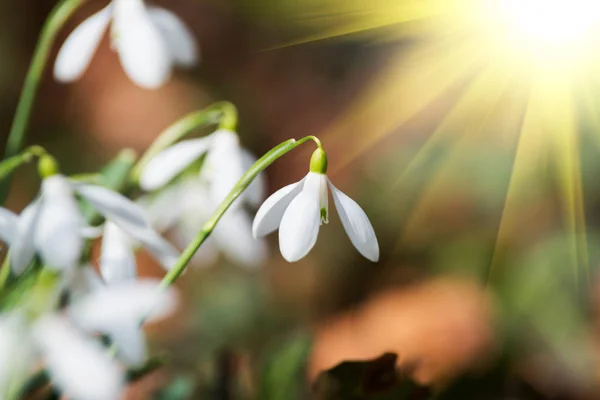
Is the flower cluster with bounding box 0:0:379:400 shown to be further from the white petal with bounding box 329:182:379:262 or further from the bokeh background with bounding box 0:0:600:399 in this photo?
the bokeh background with bounding box 0:0:600:399

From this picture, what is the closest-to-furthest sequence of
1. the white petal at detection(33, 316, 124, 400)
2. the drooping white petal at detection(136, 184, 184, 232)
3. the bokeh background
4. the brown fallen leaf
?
1. the white petal at detection(33, 316, 124, 400)
2. the drooping white petal at detection(136, 184, 184, 232)
3. the brown fallen leaf
4. the bokeh background

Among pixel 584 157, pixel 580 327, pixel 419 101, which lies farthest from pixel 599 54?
pixel 580 327

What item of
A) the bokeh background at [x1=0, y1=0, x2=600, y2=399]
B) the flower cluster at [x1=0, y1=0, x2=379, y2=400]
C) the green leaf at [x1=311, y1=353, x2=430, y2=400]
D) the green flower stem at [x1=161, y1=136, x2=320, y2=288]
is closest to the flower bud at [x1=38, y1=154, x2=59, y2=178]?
the flower cluster at [x1=0, y1=0, x2=379, y2=400]

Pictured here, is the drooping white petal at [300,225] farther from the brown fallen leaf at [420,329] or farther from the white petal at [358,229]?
the brown fallen leaf at [420,329]

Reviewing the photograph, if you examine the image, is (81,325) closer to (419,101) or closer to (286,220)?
(286,220)

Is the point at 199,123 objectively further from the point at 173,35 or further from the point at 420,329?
the point at 420,329
